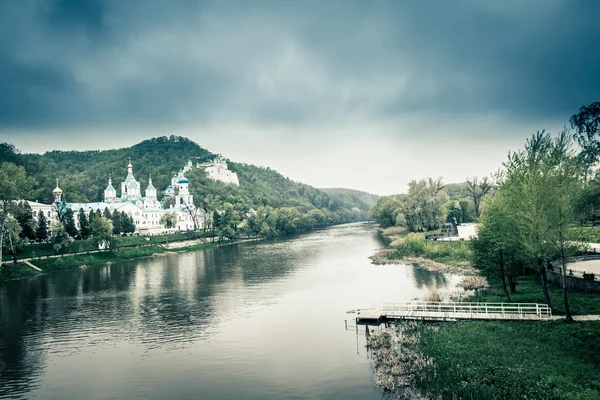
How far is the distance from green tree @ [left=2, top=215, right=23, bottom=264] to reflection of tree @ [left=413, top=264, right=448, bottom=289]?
52.2 m

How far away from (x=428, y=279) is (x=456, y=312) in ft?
58.9

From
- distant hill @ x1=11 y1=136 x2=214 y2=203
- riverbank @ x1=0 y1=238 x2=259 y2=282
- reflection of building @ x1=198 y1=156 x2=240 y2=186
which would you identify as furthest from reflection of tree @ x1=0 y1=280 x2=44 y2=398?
reflection of building @ x1=198 y1=156 x2=240 y2=186

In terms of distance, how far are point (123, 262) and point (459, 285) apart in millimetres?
52998

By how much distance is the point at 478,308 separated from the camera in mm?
28156

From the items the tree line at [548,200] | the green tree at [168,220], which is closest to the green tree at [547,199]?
the tree line at [548,200]

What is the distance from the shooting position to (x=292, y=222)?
129250mm

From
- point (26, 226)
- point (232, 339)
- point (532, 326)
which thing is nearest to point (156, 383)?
point (232, 339)

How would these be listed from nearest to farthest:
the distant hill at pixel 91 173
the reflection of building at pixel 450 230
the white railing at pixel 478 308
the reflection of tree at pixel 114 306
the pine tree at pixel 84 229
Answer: the white railing at pixel 478 308, the reflection of tree at pixel 114 306, the reflection of building at pixel 450 230, the pine tree at pixel 84 229, the distant hill at pixel 91 173

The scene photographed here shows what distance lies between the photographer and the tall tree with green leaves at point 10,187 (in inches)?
2226

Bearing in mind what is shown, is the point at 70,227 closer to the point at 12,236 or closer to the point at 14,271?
the point at 12,236

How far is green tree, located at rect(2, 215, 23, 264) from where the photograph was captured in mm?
60875

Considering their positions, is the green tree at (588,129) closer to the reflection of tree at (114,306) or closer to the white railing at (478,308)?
the white railing at (478,308)

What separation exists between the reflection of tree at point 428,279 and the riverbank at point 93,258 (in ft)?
157

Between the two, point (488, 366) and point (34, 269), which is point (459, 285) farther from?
point (34, 269)
